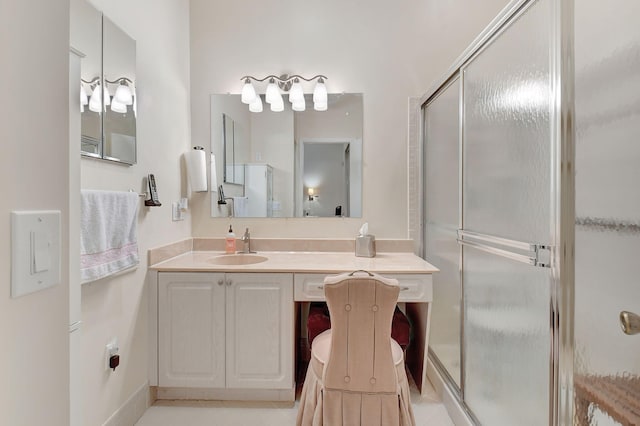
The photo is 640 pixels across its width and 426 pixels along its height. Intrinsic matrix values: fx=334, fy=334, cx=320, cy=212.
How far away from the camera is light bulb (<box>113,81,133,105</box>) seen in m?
1.57

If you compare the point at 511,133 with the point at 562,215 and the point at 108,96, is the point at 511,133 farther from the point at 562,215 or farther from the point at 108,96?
the point at 108,96

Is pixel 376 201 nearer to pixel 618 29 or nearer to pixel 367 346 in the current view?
pixel 367 346

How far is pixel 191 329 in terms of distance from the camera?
1863 millimetres

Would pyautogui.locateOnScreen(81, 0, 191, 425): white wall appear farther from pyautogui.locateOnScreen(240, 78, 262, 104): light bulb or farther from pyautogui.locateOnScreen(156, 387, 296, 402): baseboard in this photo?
pyautogui.locateOnScreen(240, 78, 262, 104): light bulb

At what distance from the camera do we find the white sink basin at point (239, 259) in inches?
88.8

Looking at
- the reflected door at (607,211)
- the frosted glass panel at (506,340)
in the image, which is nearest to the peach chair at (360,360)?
the frosted glass panel at (506,340)

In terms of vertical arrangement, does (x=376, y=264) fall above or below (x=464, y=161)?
below

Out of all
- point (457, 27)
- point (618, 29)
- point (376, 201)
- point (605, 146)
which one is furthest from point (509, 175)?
point (457, 27)

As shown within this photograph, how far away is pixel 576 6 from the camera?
36.1 inches

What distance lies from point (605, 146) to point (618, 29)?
11.8 inches

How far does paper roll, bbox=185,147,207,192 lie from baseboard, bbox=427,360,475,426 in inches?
75.2

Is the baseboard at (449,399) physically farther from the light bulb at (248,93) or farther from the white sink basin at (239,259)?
the light bulb at (248,93)

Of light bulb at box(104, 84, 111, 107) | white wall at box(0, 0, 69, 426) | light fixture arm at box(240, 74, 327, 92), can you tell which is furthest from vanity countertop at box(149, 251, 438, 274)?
white wall at box(0, 0, 69, 426)

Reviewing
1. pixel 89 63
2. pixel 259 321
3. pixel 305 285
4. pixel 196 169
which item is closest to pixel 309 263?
pixel 305 285
